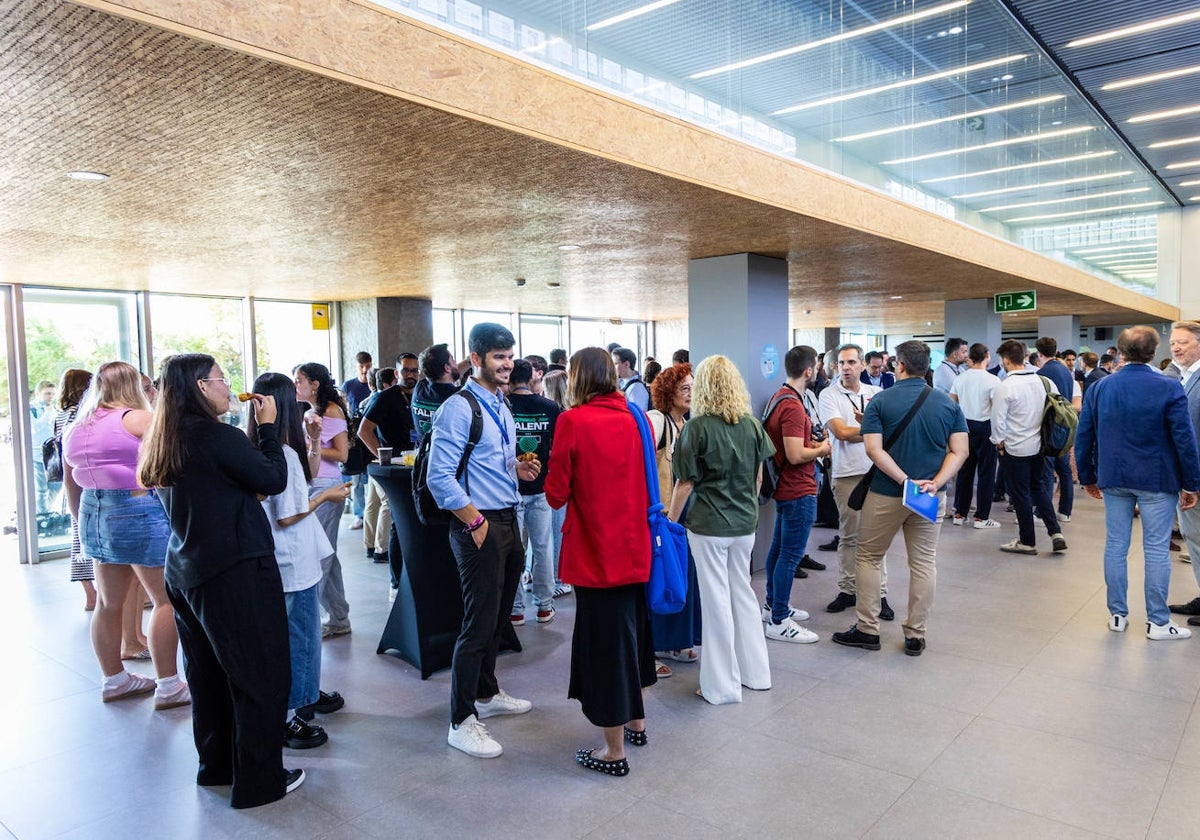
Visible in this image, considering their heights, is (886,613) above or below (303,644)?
below

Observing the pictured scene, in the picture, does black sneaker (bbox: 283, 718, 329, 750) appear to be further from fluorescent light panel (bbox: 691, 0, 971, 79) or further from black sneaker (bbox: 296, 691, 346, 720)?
fluorescent light panel (bbox: 691, 0, 971, 79)

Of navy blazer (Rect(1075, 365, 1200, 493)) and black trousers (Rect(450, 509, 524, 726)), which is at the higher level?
navy blazer (Rect(1075, 365, 1200, 493))

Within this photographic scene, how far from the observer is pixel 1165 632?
477 cm

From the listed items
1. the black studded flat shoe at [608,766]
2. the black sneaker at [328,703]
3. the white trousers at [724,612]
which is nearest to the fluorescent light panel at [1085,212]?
the white trousers at [724,612]

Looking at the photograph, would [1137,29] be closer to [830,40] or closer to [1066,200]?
[1066,200]

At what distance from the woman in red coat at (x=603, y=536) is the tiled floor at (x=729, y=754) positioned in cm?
42

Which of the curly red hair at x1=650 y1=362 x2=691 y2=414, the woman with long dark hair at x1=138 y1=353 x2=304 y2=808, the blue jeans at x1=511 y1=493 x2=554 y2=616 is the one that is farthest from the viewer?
the blue jeans at x1=511 y1=493 x2=554 y2=616

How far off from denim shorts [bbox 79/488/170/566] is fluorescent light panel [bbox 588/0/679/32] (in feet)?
12.0

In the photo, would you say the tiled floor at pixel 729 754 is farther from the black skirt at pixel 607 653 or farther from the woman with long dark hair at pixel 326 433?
the woman with long dark hair at pixel 326 433

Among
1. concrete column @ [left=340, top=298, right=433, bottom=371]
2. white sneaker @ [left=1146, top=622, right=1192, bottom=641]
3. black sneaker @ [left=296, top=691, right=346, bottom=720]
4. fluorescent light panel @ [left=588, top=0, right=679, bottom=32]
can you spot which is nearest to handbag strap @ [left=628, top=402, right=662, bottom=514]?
black sneaker @ [left=296, top=691, right=346, bottom=720]

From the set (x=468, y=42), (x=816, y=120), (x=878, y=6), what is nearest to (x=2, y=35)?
(x=468, y=42)

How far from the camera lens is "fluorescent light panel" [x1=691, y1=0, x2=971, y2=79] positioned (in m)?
5.26

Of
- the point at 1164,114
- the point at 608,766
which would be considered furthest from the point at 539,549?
the point at 1164,114

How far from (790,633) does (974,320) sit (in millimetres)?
10029
